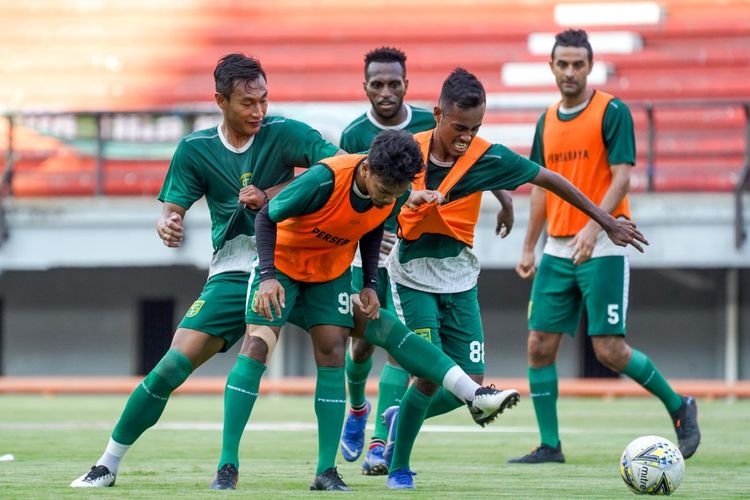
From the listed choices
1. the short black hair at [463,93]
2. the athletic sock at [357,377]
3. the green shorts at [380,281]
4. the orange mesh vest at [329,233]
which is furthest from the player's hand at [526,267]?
the orange mesh vest at [329,233]

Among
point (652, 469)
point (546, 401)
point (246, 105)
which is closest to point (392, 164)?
point (246, 105)

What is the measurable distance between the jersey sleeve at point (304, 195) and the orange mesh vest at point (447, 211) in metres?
0.79

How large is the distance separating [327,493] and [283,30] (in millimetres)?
15258

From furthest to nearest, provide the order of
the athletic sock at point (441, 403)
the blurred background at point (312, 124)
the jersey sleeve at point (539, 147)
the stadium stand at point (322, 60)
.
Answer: the stadium stand at point (322, 60), the blurred background at point (312, 124), the jersey sleeve at point (539, 147), the athletic sock at point (441, 403)

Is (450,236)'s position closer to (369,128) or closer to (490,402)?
(369,128)

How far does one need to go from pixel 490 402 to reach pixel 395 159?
98 centimetres

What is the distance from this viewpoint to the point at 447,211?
6340 millimetres

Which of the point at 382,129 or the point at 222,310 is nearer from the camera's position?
the point at 222,310

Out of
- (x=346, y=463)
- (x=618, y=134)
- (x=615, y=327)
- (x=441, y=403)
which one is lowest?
(x=346, y=463)

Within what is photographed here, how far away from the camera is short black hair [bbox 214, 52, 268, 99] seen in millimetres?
→ 5727

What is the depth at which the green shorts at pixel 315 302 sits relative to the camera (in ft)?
18.2

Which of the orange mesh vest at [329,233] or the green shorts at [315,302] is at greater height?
the orange mesh vest at [329,233]

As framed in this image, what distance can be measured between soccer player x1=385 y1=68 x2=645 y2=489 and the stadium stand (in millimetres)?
10160

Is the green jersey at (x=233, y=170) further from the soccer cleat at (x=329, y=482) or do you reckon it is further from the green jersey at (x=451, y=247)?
the soccer cleat at (x=329, y=482)
